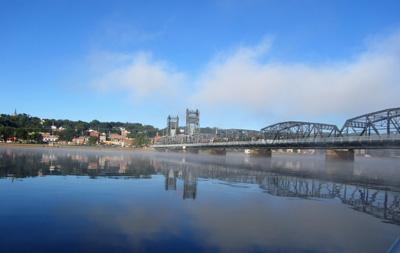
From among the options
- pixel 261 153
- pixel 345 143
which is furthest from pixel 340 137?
pixel 261 153

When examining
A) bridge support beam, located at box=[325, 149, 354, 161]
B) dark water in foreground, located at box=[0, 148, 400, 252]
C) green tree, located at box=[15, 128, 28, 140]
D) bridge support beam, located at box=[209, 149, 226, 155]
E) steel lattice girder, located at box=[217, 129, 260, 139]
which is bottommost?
bridge support beam, located at box=[209, 149, 226, 155]

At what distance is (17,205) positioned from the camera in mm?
12422

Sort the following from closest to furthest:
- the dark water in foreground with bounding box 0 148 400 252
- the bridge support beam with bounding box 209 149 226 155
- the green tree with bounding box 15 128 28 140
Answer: the dark water in foreground with bounding box 0 148 400 252 → the bridge support beam with bounding box 209 149 226 155 → the green tree with bounding box 15 128 28 140

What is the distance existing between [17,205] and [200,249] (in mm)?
8665

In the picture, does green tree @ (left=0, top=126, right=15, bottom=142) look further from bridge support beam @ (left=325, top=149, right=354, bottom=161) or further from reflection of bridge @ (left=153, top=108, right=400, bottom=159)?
bridge support beam @ (left=325, top=149, right=354, bottom=161)

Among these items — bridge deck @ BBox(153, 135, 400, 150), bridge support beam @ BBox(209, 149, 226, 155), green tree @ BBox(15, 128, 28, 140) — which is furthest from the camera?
green tree @ BBox(15, 128, 28, 140)

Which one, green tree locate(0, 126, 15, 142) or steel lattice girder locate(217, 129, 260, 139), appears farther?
green tree locate(0, 126, 15, 142)

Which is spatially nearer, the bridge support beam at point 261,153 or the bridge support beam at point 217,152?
the bridge support beam at point 261,153

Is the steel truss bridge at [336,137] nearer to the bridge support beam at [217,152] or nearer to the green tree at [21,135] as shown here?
the bridge support beam at [217,152]

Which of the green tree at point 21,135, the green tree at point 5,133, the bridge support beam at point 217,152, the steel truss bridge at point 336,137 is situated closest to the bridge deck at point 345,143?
the steel truss bridge at point 336,137

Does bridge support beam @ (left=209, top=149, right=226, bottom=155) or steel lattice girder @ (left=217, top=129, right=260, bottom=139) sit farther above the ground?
steel lattice girder @ (left=217, top=129, right=260, bottom=139)

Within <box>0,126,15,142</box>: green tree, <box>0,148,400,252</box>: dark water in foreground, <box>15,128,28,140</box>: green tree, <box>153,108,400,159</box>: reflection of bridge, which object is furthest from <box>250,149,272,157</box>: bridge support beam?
<box>0,126,15,142</box>: green tree

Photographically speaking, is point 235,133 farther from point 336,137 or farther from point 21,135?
point 21,135

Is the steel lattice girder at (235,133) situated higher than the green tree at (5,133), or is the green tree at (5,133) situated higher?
the steel lattice girder at (235,133)
